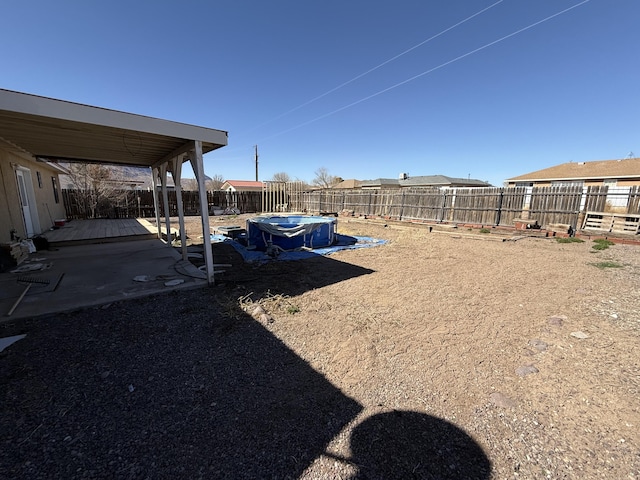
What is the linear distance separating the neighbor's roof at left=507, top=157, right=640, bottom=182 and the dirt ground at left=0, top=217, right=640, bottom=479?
22497 mm

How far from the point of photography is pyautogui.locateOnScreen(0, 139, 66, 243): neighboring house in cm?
606

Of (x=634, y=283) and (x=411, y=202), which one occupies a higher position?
(x=411, y=202)

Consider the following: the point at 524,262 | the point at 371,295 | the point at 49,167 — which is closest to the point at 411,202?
the point at 524,262

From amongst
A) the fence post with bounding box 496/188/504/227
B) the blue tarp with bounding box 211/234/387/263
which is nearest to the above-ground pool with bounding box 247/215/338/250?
the blue tarp with bounding box 211/234/387/263

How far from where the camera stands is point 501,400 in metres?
2.05

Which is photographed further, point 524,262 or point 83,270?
point 524,262

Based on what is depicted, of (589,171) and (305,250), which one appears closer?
(305,250)

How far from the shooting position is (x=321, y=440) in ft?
5.59

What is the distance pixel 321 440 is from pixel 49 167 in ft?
48.4

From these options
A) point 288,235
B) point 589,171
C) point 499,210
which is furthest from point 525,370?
point 589,171

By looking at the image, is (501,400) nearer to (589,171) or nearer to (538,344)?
(538,344)

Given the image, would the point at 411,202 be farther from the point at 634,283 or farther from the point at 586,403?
the point at 586,403

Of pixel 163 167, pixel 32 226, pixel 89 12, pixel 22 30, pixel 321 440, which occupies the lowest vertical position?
pixel 321 440

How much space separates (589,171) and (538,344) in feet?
89.6
